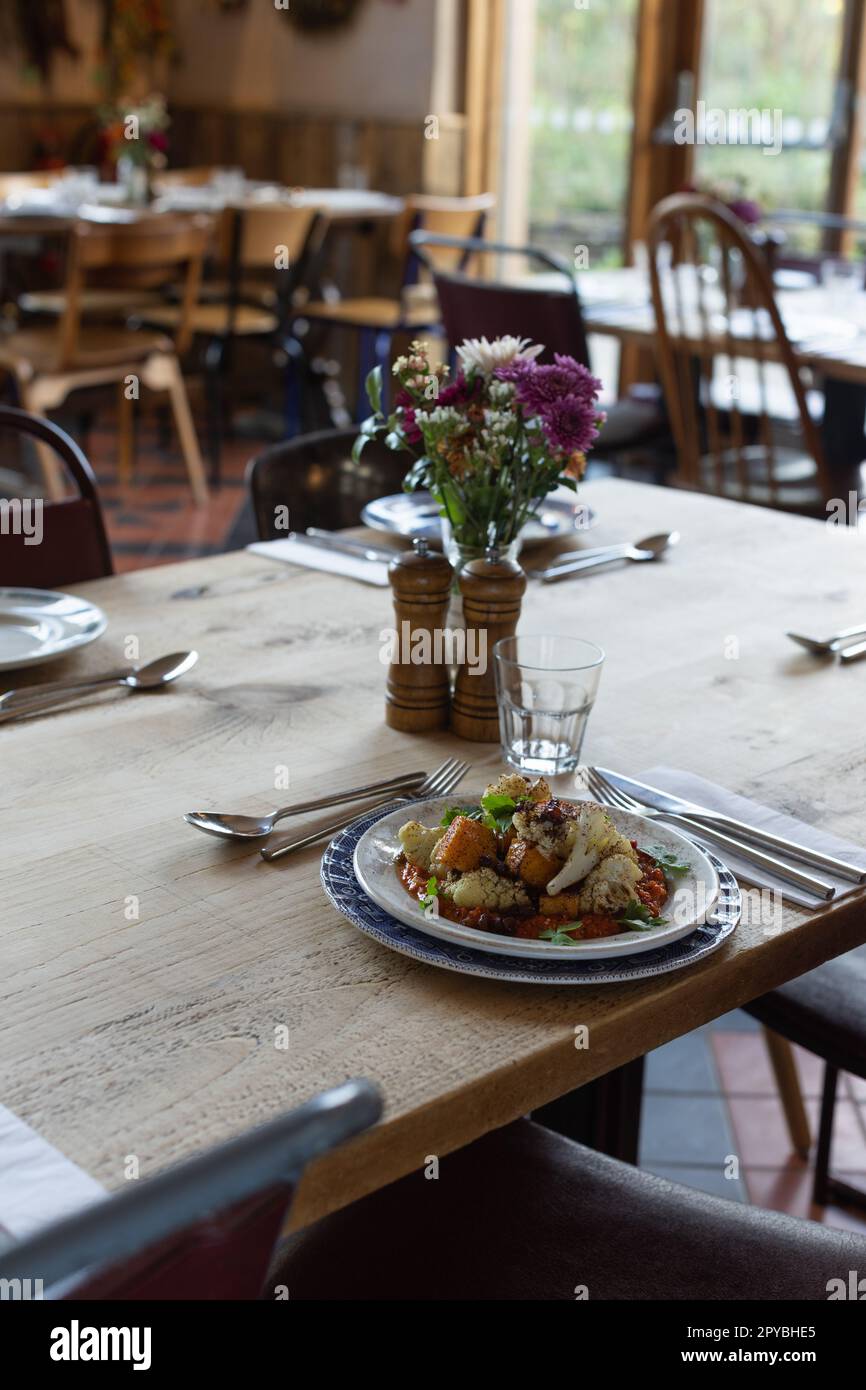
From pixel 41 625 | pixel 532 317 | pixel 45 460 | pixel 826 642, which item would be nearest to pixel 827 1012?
pixel 826 642

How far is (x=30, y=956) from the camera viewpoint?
88cm

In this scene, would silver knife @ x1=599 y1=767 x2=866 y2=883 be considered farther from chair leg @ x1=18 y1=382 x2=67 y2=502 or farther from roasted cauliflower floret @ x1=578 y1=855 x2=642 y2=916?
chair leg @ x1=18 y1=382 x2=67 y2=502

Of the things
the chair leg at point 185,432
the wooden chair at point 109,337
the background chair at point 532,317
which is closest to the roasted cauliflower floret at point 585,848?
the background chair at point 532,317

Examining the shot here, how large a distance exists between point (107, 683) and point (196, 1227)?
2.58ft

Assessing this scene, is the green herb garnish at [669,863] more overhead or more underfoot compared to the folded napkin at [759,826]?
more overhead

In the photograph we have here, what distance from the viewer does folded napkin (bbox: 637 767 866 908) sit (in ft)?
3.26

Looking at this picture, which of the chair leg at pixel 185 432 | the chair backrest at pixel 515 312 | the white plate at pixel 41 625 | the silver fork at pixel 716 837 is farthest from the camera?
the chair leg at pixel 185 432

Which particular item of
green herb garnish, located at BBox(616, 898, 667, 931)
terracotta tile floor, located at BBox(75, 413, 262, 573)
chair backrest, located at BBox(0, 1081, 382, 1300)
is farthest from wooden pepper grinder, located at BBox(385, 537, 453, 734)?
terracotta tile floor, located at BBox(75, 413, 262, 573)

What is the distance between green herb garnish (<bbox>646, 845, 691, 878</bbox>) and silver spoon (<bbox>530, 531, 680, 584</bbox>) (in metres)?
0.70

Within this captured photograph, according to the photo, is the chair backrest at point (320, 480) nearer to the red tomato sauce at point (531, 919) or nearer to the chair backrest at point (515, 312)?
the chair backrest at point (515, 312)

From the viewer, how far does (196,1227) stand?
58cm

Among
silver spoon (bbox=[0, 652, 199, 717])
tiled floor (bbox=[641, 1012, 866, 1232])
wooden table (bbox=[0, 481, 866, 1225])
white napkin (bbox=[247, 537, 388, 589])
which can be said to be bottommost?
tiled floor (bbox=[641, 1012, 866, 1232])

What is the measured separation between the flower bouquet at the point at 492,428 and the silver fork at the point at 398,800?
0.26 metres

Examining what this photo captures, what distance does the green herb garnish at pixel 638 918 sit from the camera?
889mm
